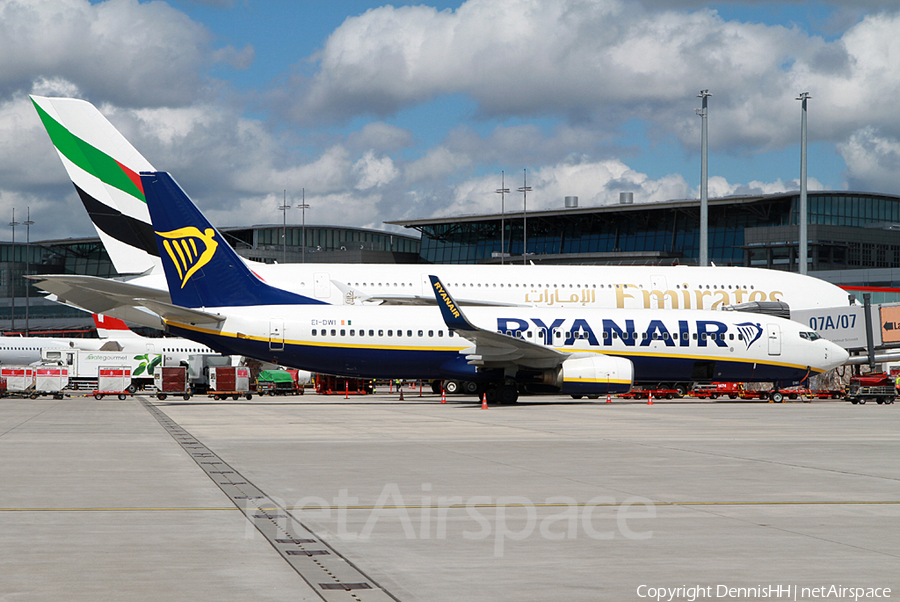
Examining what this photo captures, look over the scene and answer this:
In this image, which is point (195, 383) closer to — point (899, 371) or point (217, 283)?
point (217, 283)

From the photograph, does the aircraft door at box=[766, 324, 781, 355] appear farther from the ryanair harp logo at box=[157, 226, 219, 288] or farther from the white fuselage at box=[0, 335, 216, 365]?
the white fuselage at box=[0, 335, 216, 365]

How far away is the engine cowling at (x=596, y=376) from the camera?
32.0m

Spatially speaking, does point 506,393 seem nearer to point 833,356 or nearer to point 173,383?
point 833,356

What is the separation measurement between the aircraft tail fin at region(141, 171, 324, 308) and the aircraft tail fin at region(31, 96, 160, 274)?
616 centimetres

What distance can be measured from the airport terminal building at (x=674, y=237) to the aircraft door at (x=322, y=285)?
3910 centimetres

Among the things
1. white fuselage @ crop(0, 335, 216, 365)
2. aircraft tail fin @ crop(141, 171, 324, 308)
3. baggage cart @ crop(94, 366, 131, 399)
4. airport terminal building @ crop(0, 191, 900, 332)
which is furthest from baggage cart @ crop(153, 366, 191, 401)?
airport terminal building @ crop(0, 191, 900, 332)

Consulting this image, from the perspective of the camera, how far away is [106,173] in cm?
3766

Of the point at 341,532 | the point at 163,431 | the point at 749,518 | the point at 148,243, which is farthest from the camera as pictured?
the point at 148,243

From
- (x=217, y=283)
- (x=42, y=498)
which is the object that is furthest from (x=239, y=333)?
(x=42, y=498)

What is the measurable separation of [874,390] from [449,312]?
17804mm

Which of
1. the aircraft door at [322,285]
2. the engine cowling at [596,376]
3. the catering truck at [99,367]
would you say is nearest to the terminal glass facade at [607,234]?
the aircraft door at [322,285]

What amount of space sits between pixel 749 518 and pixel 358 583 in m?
4.48

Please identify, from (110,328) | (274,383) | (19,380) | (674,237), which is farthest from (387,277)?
(674,237)

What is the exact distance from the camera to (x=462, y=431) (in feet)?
66.8
